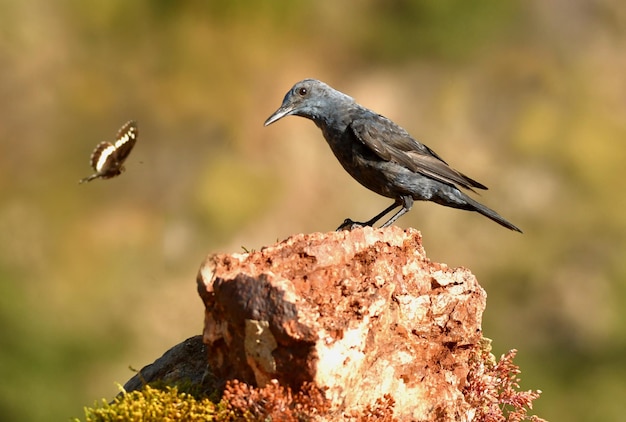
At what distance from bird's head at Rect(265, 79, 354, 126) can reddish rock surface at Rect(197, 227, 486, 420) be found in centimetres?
214

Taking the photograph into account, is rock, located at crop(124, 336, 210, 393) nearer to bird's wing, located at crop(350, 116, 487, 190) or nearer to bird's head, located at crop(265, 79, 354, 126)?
bird's wing, located at crop(350, 116, 487, 190)

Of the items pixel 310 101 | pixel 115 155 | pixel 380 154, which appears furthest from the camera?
pixel 310 101

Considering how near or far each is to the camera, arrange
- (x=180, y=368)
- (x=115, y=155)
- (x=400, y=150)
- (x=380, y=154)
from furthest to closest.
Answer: (x=400, y=150)
(x=380, y=154)
(x=115, y=155)
(x=180, y=368)

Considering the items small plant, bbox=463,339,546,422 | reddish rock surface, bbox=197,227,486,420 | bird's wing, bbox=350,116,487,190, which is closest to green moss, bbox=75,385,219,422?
reddish rock surface, bbox=197,227,486,420

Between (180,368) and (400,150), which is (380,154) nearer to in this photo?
(400,150)

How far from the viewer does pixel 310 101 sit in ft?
19.8

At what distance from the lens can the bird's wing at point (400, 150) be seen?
18.8ft

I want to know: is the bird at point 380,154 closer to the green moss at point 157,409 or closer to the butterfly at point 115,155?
the butterfly at point 115,155

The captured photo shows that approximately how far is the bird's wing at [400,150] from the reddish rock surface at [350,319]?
5.59ft

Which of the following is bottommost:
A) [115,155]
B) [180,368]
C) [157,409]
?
[157,409]

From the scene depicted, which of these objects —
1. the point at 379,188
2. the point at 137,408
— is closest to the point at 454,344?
the point at 137,408

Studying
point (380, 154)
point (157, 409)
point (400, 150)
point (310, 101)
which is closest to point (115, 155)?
point (310, 101)

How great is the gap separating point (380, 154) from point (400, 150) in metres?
0.19

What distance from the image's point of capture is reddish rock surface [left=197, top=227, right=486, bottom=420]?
3332mm
